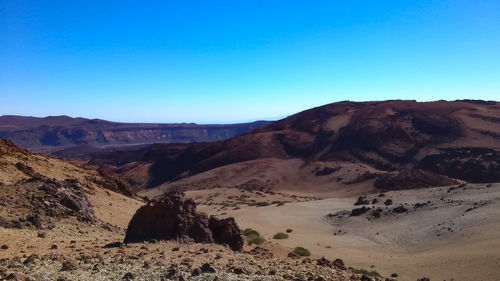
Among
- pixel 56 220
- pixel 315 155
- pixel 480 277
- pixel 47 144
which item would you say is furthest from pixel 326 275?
pixel 47 144

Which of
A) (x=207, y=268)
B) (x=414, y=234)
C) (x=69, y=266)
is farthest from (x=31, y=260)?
(x=414, y=234)

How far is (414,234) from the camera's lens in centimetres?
2483

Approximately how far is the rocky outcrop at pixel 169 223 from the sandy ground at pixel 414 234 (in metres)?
9.05

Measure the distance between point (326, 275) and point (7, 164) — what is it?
19.0 metres

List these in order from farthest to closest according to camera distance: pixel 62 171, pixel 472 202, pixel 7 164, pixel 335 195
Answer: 1. pixel 335 195
2. pixel 472 202
3. pixel 62 171
4. pixel 7 164

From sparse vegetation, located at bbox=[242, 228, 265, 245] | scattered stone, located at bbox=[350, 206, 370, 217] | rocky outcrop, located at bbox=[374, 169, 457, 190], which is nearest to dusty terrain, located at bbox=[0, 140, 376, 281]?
sparse vegetation, located at bbox=[242, 228, 265, 245]

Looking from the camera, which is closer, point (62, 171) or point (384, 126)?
point (62, 171)

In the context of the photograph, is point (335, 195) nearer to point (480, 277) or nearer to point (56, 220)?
point (480, 277)

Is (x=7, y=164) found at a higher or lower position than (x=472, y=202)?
higher

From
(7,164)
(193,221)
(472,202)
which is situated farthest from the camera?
(472,202)

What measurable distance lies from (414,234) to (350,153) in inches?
2203

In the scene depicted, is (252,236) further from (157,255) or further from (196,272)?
(196,272)

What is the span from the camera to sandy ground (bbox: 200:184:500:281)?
1744 cm

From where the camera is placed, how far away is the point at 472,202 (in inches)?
1131
